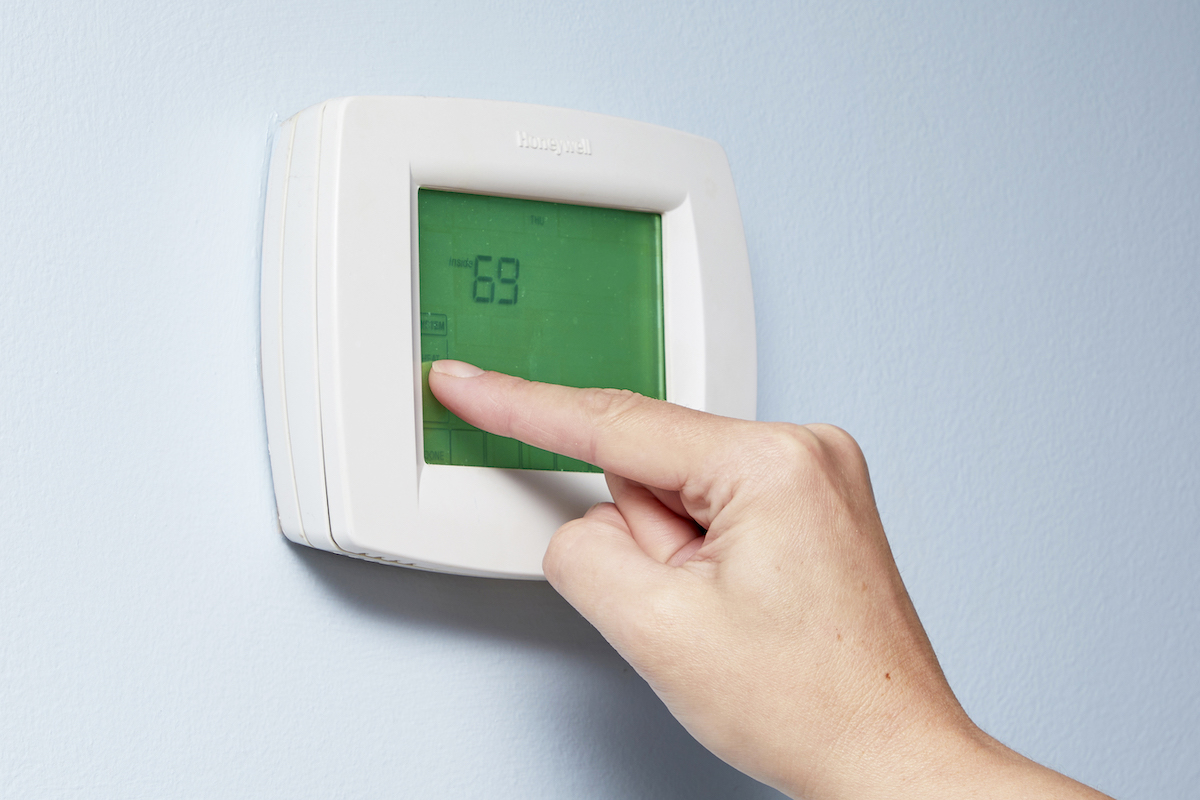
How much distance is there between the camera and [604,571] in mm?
504

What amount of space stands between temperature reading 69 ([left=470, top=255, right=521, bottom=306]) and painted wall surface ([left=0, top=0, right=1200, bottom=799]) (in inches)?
4.7

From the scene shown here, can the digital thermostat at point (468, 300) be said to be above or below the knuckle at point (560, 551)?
above

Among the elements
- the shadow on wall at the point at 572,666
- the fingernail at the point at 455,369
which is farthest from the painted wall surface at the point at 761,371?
the fingernail at the point at 455,369

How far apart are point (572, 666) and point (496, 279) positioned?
239 mm

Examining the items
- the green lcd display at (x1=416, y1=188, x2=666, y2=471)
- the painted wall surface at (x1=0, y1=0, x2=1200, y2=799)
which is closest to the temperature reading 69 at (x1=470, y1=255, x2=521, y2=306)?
the green lcd display at (x1=416, y1=188, x2=666, y2=471)

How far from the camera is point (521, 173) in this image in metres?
0.56

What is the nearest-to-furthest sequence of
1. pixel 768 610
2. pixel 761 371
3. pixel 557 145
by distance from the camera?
pixel 768 610 → pixel 557 145 → pixel 761 371

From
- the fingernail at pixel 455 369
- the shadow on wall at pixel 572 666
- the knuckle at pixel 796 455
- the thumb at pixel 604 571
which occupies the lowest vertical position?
the shadow on wall at pixel 572 666

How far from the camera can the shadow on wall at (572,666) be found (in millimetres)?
573

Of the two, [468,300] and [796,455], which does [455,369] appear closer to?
[468,300]

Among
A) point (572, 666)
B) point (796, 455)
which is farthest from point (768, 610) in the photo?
point (572, 666)

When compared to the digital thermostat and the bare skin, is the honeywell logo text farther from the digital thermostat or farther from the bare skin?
the bare skin

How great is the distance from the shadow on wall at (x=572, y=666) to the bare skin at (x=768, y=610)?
0.09 meters

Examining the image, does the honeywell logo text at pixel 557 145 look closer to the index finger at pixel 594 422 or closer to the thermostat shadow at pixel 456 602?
the index finger at pixel 594 422
